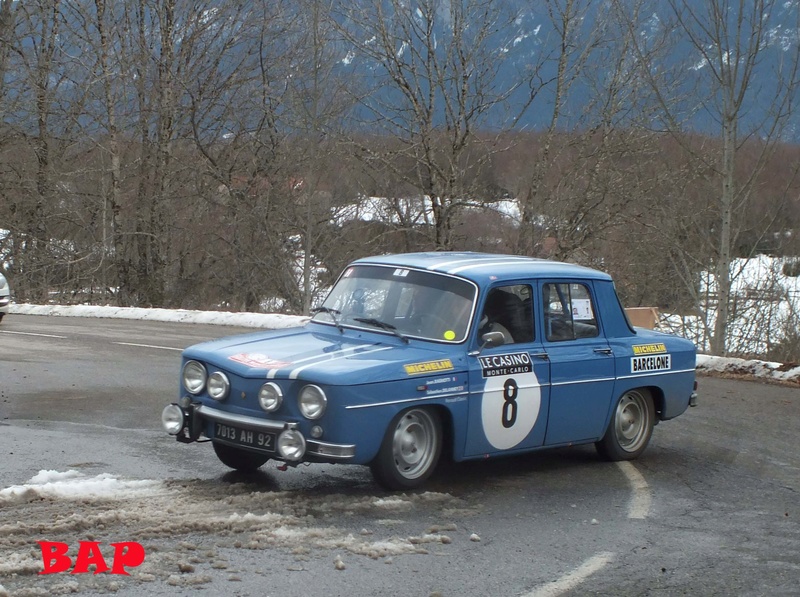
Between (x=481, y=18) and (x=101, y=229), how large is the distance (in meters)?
15.9

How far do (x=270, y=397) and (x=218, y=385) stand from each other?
1.76 ft

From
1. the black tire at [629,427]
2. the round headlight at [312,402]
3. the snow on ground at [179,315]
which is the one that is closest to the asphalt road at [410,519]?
the black tire at [629,427]

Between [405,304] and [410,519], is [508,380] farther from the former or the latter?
[410,519]

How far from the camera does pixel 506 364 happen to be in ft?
→ 24.5

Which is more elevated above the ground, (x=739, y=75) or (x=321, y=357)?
(x=739, y=75)

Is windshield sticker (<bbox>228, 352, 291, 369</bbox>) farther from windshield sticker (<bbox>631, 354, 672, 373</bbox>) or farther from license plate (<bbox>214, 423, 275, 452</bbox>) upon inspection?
windshield sticker (<bbox>631, 354, 672, 373</bbox>)

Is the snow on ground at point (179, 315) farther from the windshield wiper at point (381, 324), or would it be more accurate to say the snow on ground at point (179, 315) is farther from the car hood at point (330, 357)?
the car hood at point (330, 357)

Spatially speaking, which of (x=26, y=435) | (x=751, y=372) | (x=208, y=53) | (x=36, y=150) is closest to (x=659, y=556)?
(x=26, y=435)

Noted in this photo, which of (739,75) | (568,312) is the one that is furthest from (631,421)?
(739,75)

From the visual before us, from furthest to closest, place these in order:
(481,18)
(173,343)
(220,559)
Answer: (481,18)
(173,343)
(220,559)

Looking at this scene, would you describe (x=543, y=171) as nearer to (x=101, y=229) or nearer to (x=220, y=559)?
(x=101, y=229)

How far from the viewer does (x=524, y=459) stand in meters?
8.47

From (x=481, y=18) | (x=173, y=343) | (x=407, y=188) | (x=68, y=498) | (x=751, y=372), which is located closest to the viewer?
(x=68, y=498)

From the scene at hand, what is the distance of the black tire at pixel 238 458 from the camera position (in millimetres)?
7355
